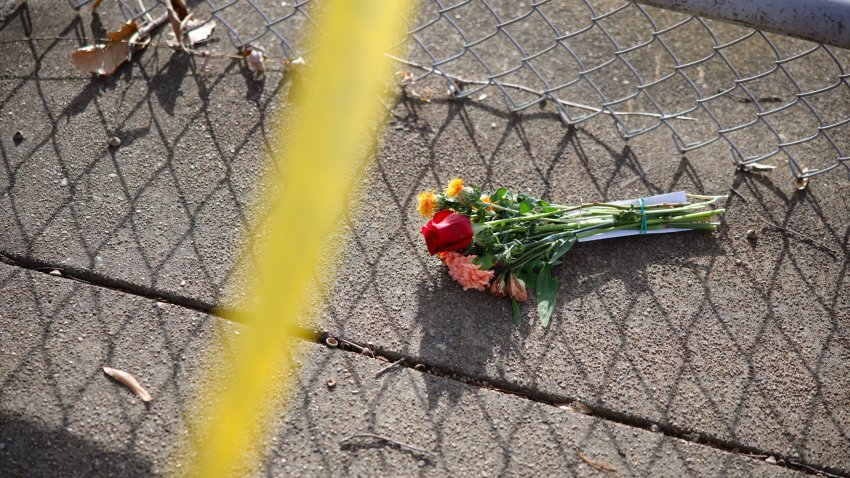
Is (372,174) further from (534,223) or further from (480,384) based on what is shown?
(480,384)

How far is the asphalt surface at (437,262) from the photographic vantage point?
2.40m

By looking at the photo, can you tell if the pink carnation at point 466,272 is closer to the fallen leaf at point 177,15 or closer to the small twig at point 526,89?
the small twig at point 526,89

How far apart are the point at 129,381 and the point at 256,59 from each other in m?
1.48

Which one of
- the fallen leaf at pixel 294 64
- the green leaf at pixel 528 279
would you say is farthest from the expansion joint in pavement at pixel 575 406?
the fallen leaf at pixel 294 64

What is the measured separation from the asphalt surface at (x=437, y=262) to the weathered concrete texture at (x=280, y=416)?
1 cm

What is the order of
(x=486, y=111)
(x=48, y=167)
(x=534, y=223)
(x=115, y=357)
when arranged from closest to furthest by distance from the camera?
(x=115, y=357)
(x=534, y=223)
(x=48, y=167)
(x=486, y=111)

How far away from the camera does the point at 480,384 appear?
241cm

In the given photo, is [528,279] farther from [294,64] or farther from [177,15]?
[177,15]

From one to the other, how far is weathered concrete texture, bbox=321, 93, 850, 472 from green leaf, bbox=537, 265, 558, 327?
0.09ft

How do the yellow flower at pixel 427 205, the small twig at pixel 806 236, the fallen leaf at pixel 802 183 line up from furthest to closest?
1. the fallen leaf at pixel 802 183
2. the small twig at pixel 806 236
3. the yellow flower at pixel 427 205

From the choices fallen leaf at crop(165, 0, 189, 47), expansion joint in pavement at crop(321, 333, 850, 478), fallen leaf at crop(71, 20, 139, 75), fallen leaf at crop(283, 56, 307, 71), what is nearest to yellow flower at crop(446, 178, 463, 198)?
expansion joint in pavement at crop(321, 333, 850, 478)

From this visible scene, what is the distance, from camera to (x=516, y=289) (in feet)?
8.33

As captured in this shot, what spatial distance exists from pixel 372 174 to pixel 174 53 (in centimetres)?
104

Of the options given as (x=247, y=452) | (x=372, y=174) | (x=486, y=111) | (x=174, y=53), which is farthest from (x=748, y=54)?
(x=247, y=452)
